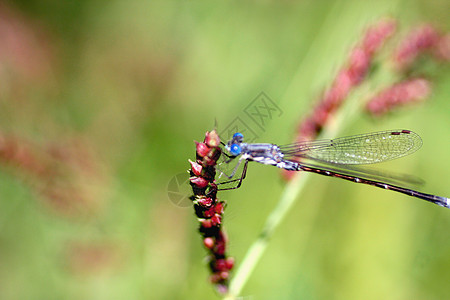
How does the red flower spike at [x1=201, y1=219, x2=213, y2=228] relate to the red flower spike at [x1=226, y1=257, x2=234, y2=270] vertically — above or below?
above

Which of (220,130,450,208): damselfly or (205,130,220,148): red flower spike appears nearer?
(205,130,220,148): red flower spike

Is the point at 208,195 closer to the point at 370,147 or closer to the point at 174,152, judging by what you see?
the point at 370,147

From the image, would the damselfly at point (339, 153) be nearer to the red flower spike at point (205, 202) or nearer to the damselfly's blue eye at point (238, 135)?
the damselfly's blue eye at point (238, 135)

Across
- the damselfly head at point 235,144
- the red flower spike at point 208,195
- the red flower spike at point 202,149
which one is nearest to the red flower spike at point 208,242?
the red flower spike at point 208,195

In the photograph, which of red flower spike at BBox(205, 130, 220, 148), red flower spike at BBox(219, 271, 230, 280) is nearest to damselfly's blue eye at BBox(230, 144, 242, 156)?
red flower spike at BBox(205, 130, 220, 148)

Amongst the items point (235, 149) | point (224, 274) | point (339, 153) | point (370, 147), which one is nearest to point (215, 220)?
point (224, 274)

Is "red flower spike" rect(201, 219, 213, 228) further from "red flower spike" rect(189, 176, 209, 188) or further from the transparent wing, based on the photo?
the transparent wing
